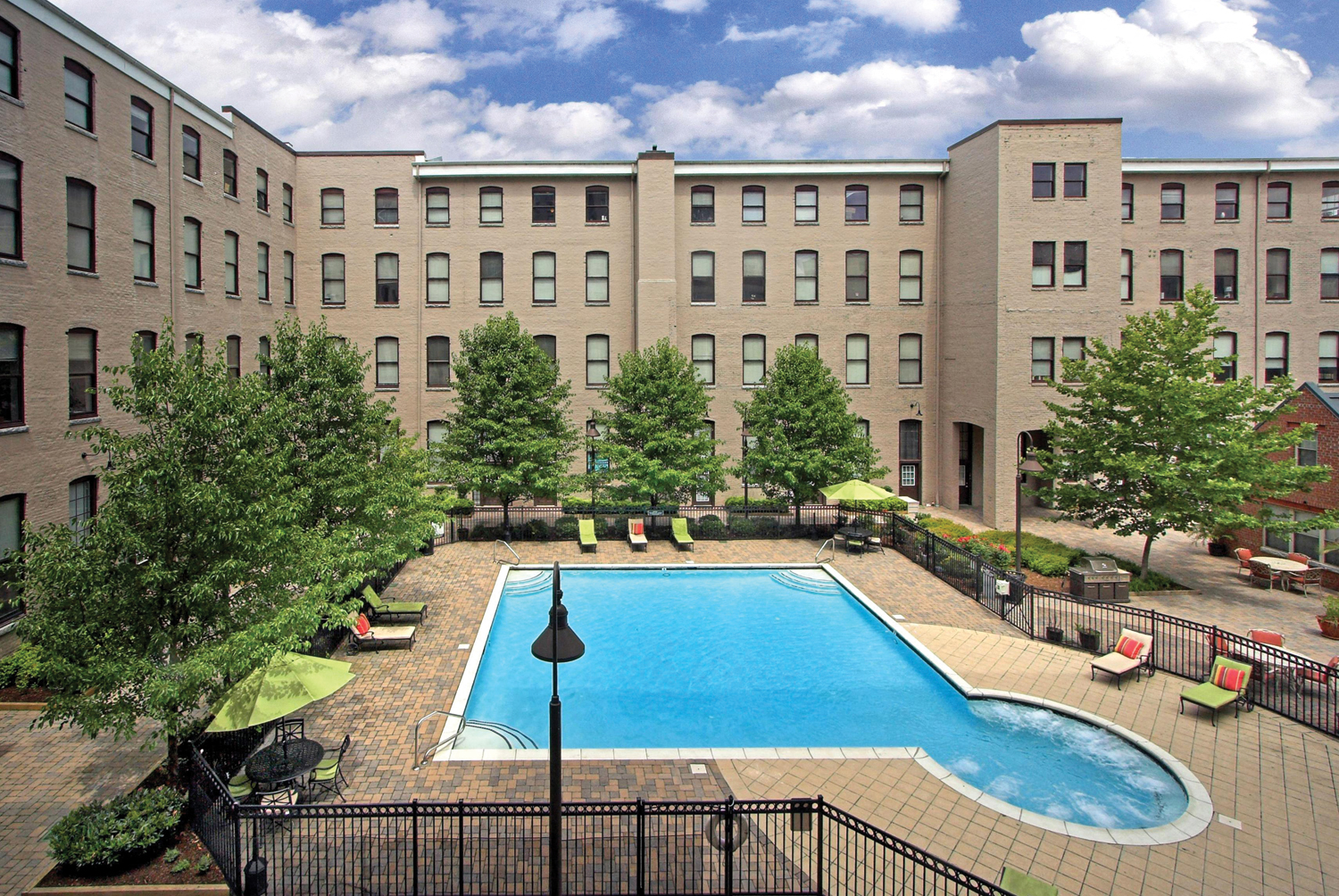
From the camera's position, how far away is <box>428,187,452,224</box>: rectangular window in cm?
3412

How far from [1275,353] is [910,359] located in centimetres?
1516

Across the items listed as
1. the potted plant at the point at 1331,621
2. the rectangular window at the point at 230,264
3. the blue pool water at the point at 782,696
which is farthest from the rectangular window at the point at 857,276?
the rectangular window at the point at 230,264

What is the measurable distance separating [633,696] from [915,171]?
26.4 meters

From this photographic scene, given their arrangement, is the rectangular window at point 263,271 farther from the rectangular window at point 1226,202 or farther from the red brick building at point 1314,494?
the rectangular window at point 1226,202

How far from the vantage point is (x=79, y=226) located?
19.4 m

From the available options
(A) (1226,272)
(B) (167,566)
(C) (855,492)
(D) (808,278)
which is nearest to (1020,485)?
(C) (855,492)

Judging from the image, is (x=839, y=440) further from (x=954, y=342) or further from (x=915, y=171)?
(x=915, y=171)

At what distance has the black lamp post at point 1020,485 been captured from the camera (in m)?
22.6

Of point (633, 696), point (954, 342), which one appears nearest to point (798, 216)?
point (954, 342)

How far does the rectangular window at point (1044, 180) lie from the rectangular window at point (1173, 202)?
7.50 metres

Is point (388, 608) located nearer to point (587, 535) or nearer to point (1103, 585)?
point (587, 535)

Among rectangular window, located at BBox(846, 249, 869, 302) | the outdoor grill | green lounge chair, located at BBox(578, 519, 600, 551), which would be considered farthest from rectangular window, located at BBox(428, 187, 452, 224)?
the outdoor grill

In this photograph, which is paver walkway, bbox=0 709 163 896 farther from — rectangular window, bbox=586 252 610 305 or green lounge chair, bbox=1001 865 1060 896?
rectangular window, bbox=586 252 610 305

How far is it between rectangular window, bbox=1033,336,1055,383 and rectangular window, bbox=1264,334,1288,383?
11.3 meters
